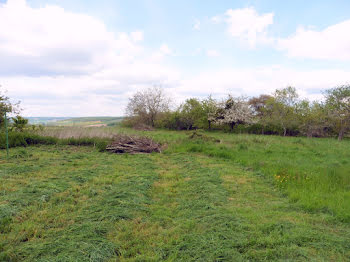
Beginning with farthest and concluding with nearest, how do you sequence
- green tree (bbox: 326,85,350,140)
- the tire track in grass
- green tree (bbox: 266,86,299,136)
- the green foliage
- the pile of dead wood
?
green tree (bbox: 266,86,299,136) → green tree (bbox: 326,85,350,140) → the green foliage → the pile of dead wood → the tire track in grass

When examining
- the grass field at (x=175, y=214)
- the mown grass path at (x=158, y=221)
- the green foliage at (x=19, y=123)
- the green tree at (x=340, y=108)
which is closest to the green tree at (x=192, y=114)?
the green tree at (x=340, y=108)

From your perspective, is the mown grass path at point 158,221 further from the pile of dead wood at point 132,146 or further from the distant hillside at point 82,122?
the distant hillside at point 82,122

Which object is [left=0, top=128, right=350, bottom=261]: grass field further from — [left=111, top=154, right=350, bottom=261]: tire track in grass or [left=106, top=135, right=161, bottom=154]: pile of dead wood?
[left=106, top=135, right=161, bottom=154]: pile of dead wood

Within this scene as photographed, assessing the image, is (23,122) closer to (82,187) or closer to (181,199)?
(82,187)

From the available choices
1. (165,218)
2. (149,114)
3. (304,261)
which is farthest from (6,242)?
(149,114)

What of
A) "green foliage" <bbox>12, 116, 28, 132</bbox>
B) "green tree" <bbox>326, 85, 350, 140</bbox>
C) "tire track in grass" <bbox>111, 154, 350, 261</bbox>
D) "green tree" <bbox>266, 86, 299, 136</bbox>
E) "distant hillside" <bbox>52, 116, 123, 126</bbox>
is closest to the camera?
"tire track in grass" <bbox>111, 154, 350, 261</bbox>

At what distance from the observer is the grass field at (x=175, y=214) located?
114 inches

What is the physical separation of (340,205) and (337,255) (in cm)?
181

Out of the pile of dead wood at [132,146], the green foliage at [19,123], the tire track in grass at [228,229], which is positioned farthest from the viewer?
the green foliage at [19,123]

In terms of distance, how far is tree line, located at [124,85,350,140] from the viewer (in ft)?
66.7

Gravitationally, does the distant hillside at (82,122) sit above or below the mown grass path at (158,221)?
above

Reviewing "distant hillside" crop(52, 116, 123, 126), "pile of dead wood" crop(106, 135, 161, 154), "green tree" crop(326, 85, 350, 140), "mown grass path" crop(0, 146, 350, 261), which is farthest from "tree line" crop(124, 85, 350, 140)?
"mown grass path" crop(0, 146, 350, 261)

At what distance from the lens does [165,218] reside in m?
3.88

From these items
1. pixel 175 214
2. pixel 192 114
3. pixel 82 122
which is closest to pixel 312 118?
pixel 192 114
